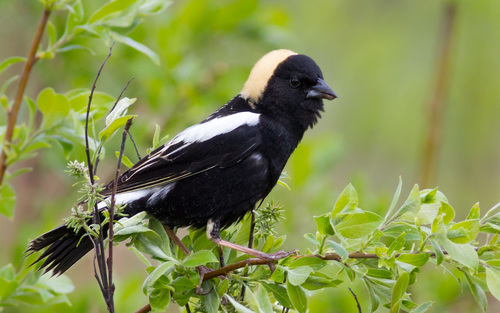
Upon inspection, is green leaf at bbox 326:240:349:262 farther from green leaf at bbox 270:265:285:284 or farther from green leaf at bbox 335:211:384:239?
green leaf at bbox 270:265:285:284

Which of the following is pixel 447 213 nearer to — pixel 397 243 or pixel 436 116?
pixel 397 243

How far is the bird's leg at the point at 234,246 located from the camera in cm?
180

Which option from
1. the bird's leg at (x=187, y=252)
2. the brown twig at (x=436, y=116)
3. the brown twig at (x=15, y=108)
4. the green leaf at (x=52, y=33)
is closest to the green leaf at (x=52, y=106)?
the brown twig at (x=15, y=108)

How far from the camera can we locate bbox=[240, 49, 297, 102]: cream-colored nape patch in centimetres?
276

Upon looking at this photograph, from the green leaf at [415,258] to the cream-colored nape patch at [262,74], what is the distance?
1.33 metres

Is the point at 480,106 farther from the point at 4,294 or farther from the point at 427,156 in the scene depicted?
the point at 4,294

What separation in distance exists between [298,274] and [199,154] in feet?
3.28

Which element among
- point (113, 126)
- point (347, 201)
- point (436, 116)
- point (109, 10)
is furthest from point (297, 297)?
point (436, 116)

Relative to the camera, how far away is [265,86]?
2.75m

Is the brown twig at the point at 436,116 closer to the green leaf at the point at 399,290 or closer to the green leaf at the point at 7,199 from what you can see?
the green leaf at the point at 399,290

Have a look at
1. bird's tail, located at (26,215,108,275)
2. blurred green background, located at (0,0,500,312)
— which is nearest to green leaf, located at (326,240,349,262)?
bird's tail, located at (26,215,108,275)

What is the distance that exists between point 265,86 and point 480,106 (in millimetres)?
2720

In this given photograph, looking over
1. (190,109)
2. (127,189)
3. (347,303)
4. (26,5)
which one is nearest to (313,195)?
(347,303)

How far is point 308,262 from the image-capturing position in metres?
1.63
